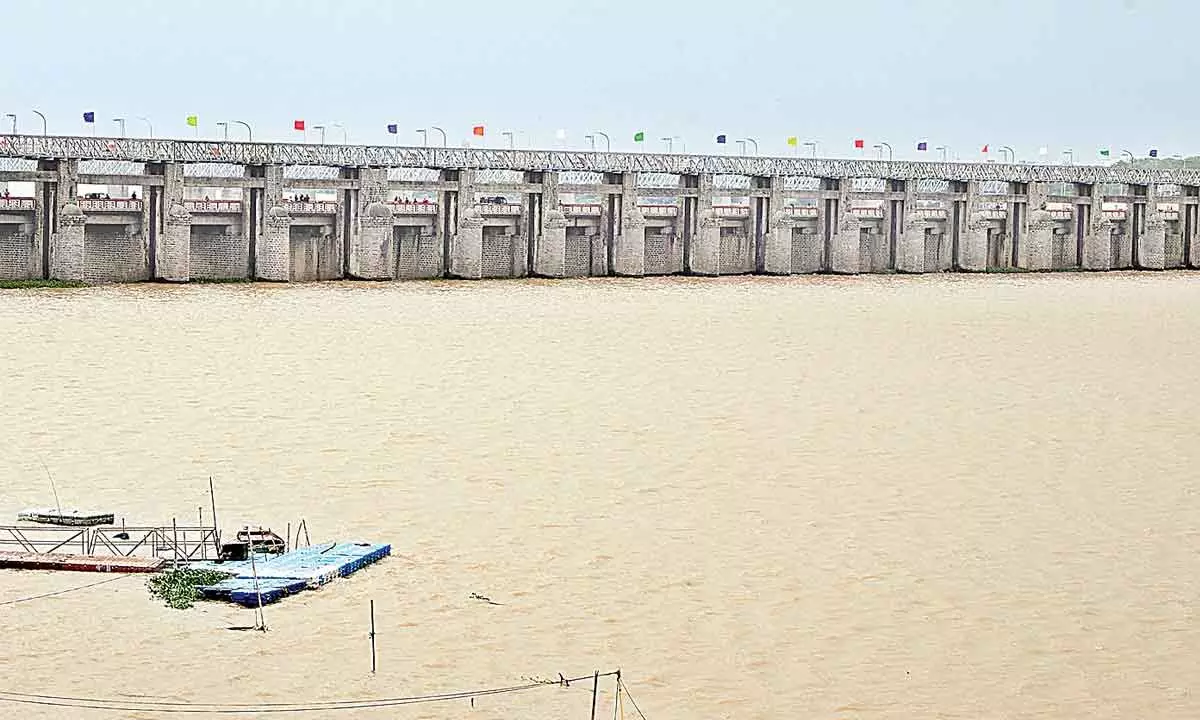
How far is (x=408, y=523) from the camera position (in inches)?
828

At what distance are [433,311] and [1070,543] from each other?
36229 millimetres

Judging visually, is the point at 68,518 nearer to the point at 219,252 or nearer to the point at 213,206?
the point at 219,252

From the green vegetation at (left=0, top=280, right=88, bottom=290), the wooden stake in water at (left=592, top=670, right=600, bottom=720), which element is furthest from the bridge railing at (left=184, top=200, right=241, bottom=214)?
the wooden stake in water at (left=592, top=670, right=600, bottom=720)

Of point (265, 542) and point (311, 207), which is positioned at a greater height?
point (311, 207)

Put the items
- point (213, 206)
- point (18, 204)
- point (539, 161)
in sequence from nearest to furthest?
point (18, 204) → point (213, 206) → point (539, 161)

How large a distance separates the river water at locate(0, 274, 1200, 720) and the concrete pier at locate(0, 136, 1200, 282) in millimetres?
21256

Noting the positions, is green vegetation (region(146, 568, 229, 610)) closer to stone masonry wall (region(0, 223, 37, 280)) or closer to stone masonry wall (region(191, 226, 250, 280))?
stone masonry wall (region(0, 223, 37, 280))

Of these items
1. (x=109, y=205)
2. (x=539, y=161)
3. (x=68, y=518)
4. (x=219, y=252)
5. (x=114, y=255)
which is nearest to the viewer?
(x=68, y=518)

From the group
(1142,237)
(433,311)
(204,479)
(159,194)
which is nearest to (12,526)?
(204,479)

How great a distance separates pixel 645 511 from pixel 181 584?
22.4 feet

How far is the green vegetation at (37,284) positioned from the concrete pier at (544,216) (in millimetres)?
658

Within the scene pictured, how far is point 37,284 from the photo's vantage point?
2463 inches

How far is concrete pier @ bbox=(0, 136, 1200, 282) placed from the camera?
66.0m

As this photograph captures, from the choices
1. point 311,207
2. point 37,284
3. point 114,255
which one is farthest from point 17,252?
point 311,207
